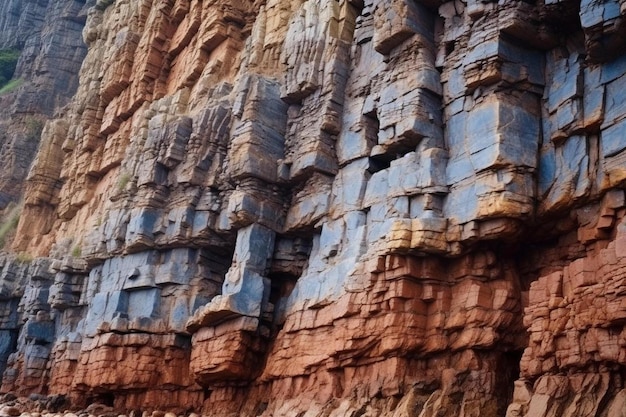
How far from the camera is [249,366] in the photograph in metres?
20.3

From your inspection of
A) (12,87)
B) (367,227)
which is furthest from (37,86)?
(367,227)

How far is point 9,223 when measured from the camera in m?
43.5

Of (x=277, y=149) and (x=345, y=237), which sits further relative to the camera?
(x=277, y=149)

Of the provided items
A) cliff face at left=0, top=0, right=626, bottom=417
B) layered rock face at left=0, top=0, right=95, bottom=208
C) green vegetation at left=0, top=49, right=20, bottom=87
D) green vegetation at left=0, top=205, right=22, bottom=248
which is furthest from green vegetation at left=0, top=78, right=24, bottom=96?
cliff face at left=0, top=0, right=626, bottom=417

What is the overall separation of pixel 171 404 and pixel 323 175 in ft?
29.2

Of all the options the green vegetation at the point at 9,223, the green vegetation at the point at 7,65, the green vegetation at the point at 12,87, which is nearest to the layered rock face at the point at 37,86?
the green vegetation at the point at 12,87

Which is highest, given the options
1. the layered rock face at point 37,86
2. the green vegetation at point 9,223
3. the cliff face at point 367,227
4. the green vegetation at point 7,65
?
the green vegetation at point 7,65

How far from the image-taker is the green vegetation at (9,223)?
42.7m

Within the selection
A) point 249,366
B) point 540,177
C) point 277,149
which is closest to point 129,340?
point 249,366

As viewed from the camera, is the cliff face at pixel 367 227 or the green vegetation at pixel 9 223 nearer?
the cliff face at pixel 367 227

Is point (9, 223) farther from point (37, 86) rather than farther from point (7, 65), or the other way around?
point (7, 65)

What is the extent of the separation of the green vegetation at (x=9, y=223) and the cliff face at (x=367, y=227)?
1312 cm

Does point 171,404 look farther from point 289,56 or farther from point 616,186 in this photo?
point 616,186

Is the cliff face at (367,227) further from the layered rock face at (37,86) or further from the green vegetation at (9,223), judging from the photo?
the layered rock face at (37,86)
